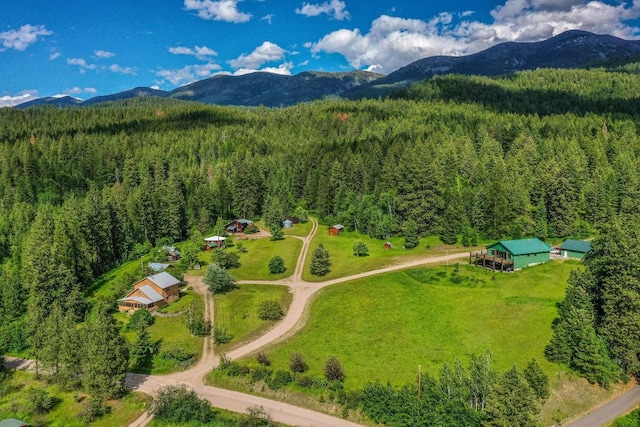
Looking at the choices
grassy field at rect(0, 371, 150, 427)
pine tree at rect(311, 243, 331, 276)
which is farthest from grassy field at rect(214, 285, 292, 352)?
grassy field at rect(0, 371, 150, 427)

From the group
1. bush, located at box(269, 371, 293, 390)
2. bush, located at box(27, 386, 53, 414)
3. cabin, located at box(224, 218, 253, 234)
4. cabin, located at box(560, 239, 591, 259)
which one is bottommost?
cabin, located at box(560, 239, 591, 259)

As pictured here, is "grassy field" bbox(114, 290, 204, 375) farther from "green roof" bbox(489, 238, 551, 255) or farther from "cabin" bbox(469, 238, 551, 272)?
"green roof" bbox(489, 238, 551, 255)

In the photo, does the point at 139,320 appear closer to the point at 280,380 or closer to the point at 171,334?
the point at 171,334

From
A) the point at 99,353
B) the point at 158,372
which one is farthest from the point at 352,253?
the point at 99,353

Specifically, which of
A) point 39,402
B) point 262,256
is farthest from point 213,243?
point 39,402

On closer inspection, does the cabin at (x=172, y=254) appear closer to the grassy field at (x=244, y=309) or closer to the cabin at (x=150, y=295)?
the cabin at (x=150, y=295)
